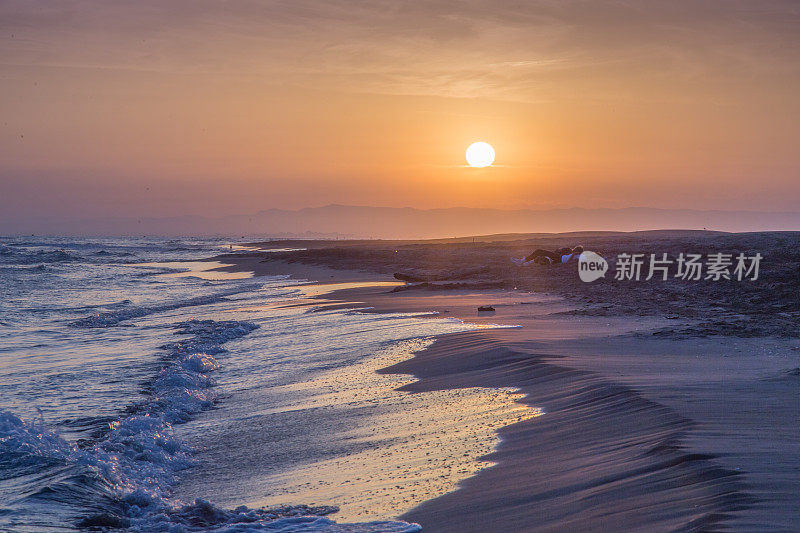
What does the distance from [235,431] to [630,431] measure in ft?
14.4

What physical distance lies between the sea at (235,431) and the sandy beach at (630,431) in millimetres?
427

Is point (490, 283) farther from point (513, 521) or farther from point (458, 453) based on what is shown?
point (513, 521)

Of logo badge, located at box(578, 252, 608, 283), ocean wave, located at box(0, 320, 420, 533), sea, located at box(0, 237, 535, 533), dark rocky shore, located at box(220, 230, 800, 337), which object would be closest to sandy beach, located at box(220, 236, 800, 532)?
sea, located at box(0, 237, 535, 533)

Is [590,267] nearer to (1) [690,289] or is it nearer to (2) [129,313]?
(1) [690,289]

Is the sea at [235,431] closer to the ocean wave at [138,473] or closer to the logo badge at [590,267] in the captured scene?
the ocean wave at [138,473]

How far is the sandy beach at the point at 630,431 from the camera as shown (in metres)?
4.09

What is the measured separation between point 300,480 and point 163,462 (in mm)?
1807

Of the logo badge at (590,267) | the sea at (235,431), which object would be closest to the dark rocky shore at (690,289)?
the logo badge at (590,267)

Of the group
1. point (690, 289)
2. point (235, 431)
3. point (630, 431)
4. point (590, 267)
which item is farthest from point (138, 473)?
point (590, 267)

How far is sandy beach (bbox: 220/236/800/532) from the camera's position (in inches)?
161

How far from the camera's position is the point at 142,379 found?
36.6 feet

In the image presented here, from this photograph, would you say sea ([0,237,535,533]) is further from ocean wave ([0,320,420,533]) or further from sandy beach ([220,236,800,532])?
sandy beach ([220,236,800,532])

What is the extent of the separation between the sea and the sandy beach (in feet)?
1.40

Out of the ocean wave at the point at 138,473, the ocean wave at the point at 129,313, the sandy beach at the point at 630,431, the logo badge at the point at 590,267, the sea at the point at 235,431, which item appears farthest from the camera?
the logo badge at the point at 590,267
